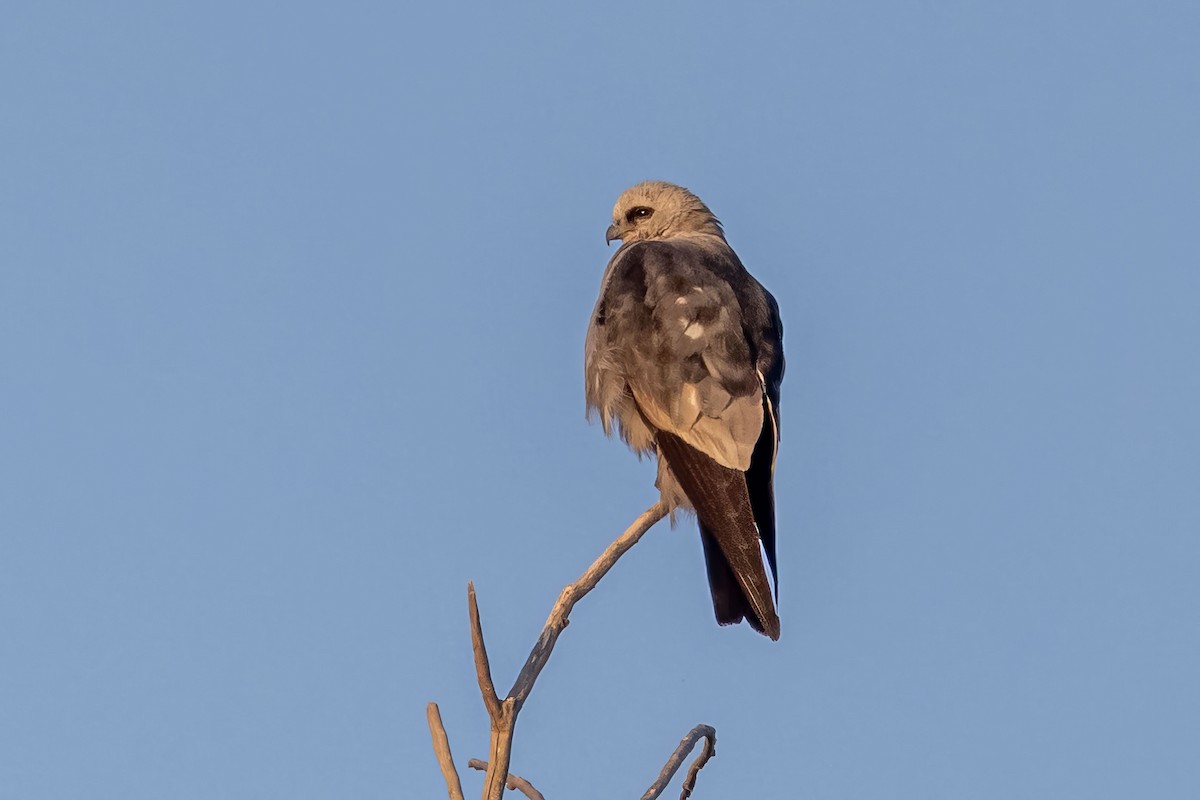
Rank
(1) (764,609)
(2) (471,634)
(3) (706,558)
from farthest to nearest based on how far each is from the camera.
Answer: (3) (706,558) < (1) (764,609) < (2) (471,634)

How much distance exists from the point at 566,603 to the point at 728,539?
63.4 inches

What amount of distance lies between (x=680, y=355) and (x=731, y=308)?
362mm

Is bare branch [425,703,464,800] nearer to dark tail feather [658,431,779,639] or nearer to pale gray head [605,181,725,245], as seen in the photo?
dark tail feather [658,431,779,639]

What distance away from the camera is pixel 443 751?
125 inches

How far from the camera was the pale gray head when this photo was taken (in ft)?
25.6

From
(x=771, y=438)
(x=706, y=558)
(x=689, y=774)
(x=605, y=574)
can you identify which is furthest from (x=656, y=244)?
(x=689, y=774)

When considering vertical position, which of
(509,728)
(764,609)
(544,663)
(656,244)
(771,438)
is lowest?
(509,728)

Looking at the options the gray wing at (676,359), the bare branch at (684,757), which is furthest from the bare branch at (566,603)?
the gray wing at (676,359)

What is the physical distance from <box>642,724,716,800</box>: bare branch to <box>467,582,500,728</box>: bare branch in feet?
1.51

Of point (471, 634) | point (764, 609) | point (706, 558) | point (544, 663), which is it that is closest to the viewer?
point (471, 634)

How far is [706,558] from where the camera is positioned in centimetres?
555

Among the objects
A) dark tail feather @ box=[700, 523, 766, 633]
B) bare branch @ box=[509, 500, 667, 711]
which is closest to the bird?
dark tail feather @ box=[700, 523, 766, 633]

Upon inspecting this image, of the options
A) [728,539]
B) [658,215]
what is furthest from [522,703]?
[658,215]

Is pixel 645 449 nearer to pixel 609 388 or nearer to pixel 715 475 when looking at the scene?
pixel 609 388
